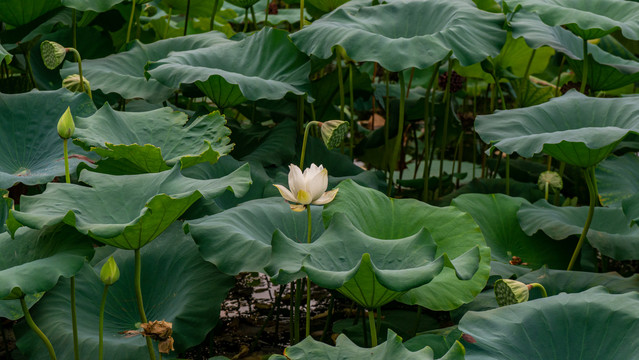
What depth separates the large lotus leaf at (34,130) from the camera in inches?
67.0

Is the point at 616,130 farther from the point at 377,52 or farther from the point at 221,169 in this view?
the point at 221,169

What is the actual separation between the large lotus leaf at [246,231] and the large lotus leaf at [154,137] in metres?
0.19

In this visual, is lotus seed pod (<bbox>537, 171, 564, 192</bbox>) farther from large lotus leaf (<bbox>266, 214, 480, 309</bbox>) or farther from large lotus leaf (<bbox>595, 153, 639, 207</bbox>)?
large lotus leaf (<bbox>266, 214, 480, 309</bbox>)

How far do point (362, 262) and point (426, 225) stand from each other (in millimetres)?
462

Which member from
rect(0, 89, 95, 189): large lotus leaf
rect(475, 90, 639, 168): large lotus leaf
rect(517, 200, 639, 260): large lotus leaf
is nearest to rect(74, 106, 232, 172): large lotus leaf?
rect(0, 89, 95, 189): large lotus leaf

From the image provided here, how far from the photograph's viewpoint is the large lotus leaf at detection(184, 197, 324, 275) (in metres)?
1.34

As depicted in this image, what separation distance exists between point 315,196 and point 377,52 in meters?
0.66

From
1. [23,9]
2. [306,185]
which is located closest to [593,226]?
[306,185]

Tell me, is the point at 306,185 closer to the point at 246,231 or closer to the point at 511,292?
the point at 246,231

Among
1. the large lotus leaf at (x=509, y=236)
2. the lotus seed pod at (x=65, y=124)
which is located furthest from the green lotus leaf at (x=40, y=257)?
the large lotus leaf at (x=509, y=236)

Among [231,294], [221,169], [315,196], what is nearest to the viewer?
[315,196]

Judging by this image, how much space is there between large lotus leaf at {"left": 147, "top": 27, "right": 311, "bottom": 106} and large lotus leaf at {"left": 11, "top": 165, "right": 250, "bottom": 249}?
459 millimetres

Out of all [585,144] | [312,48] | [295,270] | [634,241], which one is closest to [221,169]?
[312,48]

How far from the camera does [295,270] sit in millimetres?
1144
